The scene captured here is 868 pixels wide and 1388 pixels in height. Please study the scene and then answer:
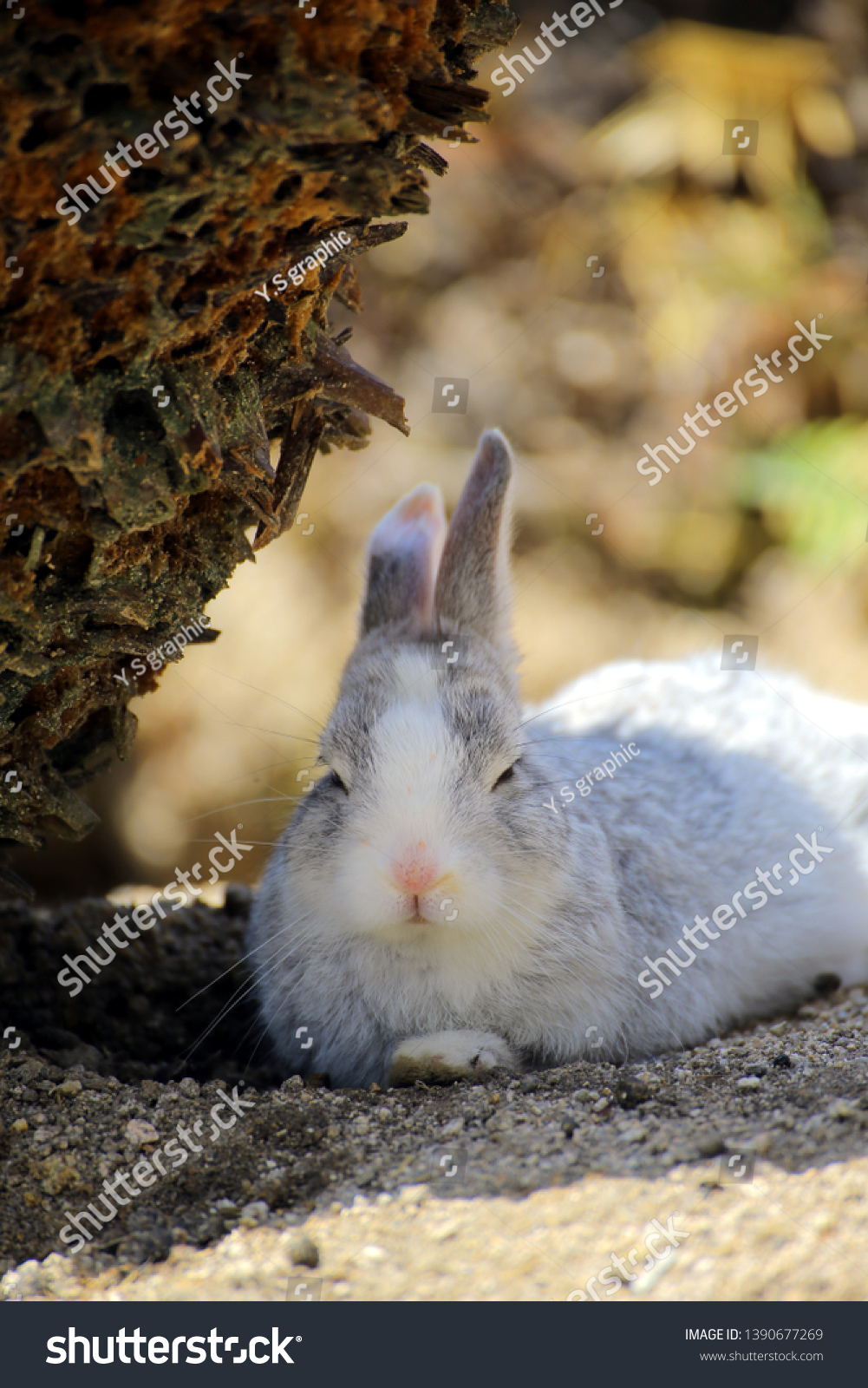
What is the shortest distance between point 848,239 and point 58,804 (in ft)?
37.3

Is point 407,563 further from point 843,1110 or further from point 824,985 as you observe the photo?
point 843,1110

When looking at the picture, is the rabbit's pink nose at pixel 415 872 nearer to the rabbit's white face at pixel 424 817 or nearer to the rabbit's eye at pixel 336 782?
the rabbit's white face at pixel 424 817

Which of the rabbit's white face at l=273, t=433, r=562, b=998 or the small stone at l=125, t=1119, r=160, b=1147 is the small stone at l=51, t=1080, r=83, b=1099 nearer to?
the small stone at l=125, t=1119, r=160, b=1147

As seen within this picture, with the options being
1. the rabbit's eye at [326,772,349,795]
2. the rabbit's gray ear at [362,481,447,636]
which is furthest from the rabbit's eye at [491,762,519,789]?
the rabbit's gray ear at [362,481,447,636]

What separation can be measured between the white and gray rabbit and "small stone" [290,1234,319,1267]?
4.07 feet

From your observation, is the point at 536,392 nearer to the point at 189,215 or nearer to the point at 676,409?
the point at 676,409

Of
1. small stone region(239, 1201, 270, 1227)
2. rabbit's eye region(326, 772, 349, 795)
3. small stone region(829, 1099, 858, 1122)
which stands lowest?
small stone region(829, 1099, 858, 1122)

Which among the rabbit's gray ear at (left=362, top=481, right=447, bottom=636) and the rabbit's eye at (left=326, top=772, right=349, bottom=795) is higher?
the rabbit's gray ear at (left=362, top=481, right=447, bottom=636)

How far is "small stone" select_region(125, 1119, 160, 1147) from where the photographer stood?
368cm

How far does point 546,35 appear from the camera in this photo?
42.8ft

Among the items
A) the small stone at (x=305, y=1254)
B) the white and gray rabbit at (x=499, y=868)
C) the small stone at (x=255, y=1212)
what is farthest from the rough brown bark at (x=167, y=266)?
the small stone at (x=305, y=1254)

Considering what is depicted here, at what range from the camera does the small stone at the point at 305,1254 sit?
296 centimetres

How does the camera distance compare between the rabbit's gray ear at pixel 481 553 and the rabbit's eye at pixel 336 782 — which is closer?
the rabbit's eye at pixel 336 782

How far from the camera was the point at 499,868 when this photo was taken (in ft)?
14.2
